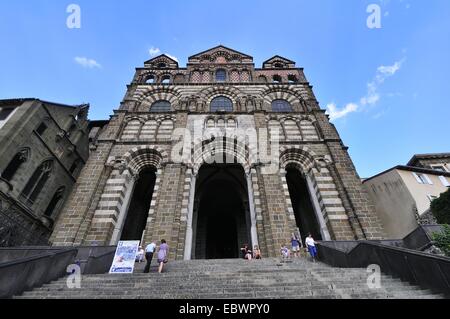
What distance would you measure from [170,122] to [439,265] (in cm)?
1622

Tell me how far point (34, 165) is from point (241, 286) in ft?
54.8

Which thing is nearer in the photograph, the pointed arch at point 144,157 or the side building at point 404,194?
the side building at point 404,194

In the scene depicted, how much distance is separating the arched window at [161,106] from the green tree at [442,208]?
18.9 metres

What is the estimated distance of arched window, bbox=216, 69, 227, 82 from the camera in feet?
72.9

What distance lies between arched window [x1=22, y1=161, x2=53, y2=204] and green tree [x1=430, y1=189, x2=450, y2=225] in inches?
965

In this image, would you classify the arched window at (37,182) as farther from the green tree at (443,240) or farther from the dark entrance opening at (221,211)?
the green tree at (443,240)

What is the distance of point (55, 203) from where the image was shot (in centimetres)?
1733

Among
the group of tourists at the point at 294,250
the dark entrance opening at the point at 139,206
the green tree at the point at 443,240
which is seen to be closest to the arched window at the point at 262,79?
the dark entrance opening at the point at 139,206

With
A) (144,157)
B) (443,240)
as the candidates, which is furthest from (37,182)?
(443,240)

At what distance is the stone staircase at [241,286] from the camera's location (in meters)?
4.92

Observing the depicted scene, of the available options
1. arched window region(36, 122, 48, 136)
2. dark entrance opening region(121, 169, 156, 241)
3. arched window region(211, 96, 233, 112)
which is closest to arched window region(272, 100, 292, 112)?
arched window region(211, 96, 233, 112)
